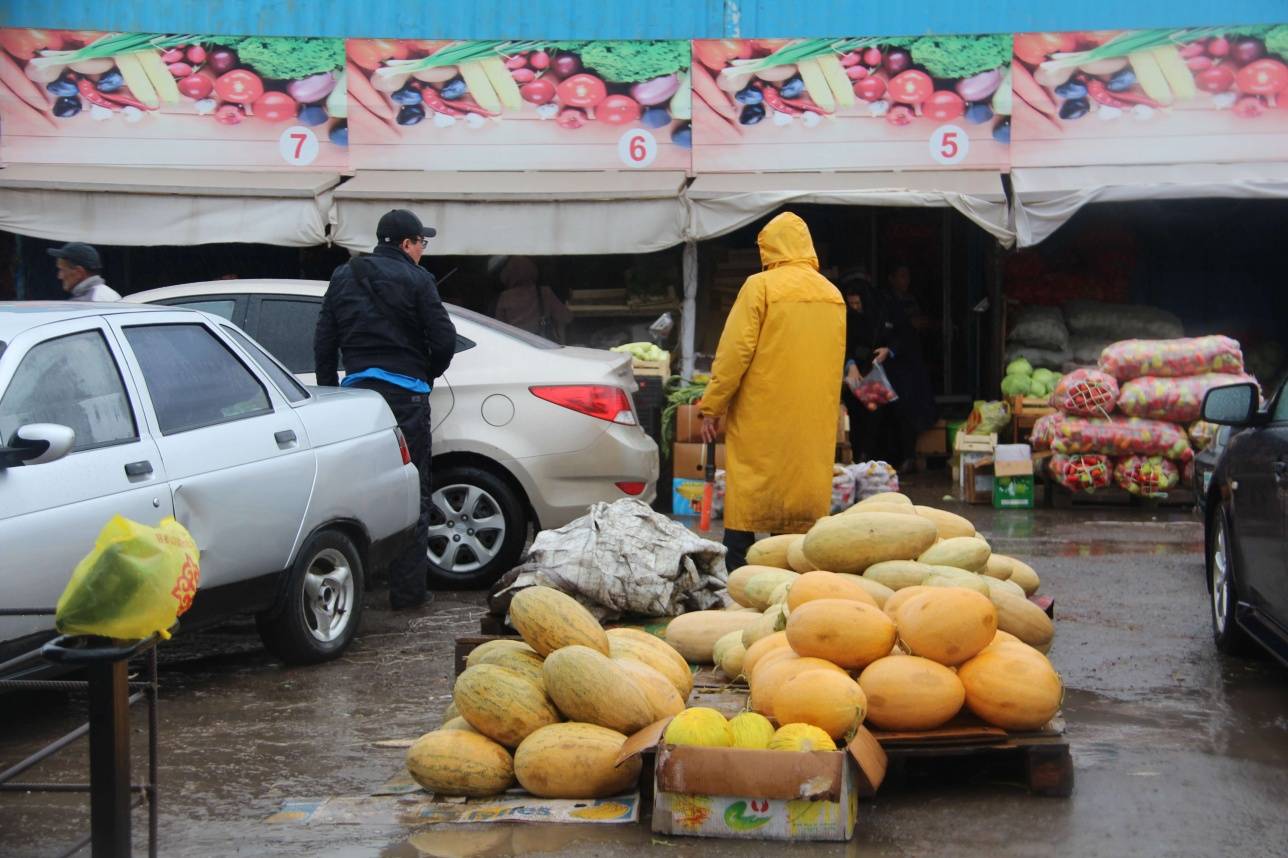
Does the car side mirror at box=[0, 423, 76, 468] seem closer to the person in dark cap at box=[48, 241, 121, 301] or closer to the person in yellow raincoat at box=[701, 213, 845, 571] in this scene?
Result: the person in yellow raincoat at box=[701, 213, 845, 571]

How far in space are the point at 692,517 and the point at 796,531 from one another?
466cm

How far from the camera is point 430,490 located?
28.7 feet

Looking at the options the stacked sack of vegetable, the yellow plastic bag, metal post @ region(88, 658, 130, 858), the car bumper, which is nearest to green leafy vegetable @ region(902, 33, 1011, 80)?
the car bumper

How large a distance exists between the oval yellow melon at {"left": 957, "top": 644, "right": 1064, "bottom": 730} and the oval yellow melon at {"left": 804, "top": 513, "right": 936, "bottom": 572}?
41.8 inches

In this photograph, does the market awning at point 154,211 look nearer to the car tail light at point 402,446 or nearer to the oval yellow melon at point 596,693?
the car tail light at point 402,446

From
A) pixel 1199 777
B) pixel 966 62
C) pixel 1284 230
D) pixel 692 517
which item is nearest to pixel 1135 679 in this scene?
pixel 1199 777

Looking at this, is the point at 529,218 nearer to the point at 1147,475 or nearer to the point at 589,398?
the point at 589,398

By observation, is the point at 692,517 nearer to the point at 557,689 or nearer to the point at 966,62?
the point at 966,62

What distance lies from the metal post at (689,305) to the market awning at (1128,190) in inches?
112

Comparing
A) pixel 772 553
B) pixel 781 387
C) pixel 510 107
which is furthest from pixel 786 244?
pixel 510 107

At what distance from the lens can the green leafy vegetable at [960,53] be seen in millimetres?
13969

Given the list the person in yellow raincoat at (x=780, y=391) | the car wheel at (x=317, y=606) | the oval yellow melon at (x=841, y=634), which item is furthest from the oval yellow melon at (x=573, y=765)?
the person in yellow raincoat at (x=780, y=391)

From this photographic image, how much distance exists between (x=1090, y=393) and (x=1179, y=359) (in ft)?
2.54

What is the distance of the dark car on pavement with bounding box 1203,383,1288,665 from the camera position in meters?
5.91
